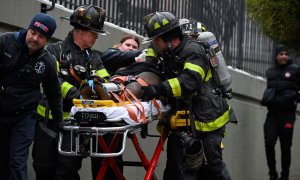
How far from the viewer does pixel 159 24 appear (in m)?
6.58

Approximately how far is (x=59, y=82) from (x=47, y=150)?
0.72 m

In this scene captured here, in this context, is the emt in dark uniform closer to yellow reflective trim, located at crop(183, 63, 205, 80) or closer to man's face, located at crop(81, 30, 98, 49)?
yellow reflective trim, located at crop(183, 63, 205, 80)

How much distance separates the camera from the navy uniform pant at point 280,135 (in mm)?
11469

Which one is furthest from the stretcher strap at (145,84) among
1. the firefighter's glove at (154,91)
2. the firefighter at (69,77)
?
the firefighter at (69,77)

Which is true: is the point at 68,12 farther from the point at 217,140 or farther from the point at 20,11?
the point at 217,140

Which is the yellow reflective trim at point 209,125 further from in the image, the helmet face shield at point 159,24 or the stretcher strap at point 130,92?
the helmet face shield at point 159,24

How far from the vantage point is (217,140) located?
6.86 meters

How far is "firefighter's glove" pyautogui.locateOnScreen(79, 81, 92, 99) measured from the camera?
6043 millimetres

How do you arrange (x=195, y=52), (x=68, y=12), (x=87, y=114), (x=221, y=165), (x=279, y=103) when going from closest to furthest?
(x=87, y=114), (x=195, y=52), (x=221, y=165), (x=68, y=12), (x=279, y=103)

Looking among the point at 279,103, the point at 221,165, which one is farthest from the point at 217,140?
the point at 279,103

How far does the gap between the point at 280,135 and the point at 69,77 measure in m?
5.74

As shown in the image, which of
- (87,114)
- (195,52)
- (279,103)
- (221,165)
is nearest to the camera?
(87,114)

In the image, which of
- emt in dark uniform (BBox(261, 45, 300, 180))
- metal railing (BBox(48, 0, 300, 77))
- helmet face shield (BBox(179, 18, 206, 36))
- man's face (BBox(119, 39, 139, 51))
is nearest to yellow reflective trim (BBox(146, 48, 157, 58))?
helmet face shield (BBox(179, 18, 206, 36))

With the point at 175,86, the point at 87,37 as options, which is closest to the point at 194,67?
the point at 175,86
